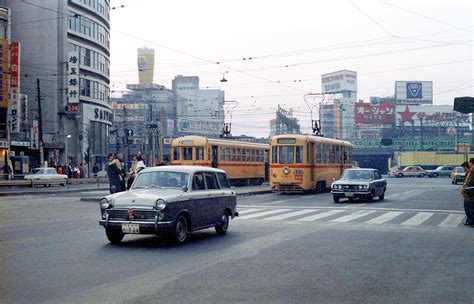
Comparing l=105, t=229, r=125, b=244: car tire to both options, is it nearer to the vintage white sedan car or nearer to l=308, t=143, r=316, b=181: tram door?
l=308, t=143, r=316, b=181: tram door

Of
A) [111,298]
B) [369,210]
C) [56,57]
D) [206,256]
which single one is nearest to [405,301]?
[111,298]

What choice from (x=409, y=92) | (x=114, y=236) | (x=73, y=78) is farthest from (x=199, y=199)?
(x=409, y=92)

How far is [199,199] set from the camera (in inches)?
512

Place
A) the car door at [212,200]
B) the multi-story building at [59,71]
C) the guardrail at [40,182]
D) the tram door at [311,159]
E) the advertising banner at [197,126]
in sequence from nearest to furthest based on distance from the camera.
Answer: the car door at [212,200], the tram door at [311,159], the guardrail at [40,182], the multi-story building at [59,71], the advertising banner at [197,126]

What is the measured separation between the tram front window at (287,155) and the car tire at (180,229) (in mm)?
20363

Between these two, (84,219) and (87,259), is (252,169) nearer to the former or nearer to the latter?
(84,219)

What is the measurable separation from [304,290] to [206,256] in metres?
3.21

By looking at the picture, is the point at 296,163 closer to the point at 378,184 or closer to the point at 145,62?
the point at 378,184

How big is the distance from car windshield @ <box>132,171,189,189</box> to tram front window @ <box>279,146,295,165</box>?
1987 centimetres

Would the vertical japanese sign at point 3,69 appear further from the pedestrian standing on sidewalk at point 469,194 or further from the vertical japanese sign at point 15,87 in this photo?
the pedestrian standing on sidewalk at point 469,194

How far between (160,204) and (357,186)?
15453 mm

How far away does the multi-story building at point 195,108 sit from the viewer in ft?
465

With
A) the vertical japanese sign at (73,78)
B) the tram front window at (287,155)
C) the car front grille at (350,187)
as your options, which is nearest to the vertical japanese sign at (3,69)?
the vertical japanese sign at (73,78)

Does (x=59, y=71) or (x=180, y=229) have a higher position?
(x=59, y=71)
